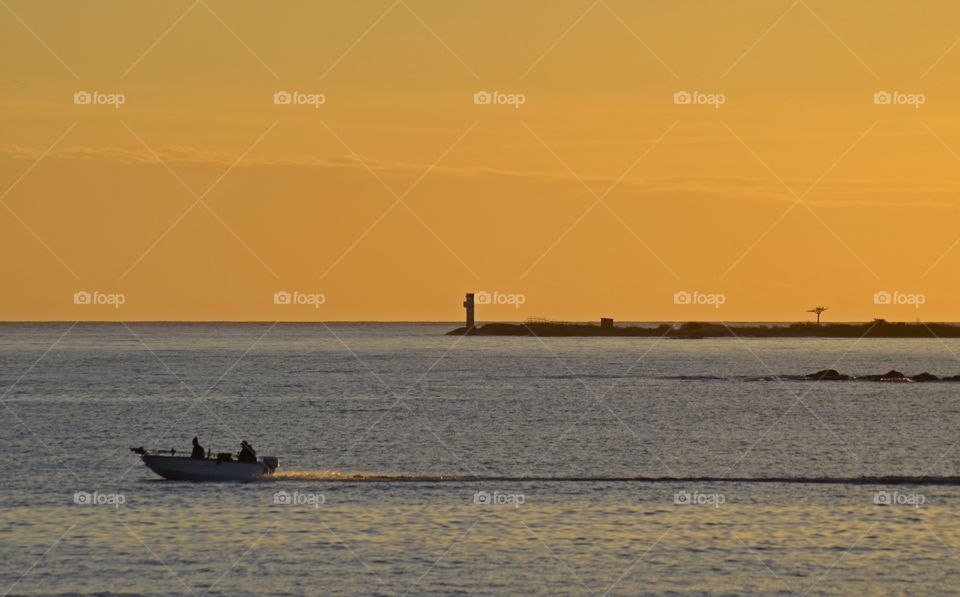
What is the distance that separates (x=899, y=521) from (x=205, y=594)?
29.3 metres

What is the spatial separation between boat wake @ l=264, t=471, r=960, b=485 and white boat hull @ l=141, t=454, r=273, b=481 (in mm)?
1866

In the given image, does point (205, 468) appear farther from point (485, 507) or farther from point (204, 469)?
point (485, 507)

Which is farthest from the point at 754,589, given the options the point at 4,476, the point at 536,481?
the point at 4,476

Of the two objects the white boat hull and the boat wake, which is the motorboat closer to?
the white boat hull

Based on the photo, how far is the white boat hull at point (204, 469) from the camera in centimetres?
7200

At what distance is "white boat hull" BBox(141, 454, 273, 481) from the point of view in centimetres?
7200

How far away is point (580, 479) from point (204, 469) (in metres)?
18.8

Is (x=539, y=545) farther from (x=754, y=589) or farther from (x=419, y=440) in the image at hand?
(x=419, y=440)

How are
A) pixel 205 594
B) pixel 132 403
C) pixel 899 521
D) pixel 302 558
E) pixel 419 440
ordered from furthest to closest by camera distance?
1. pixel 132 403
2. pixel 419 440
3. pixel 899 521
4. pixel 302 558
5. pixel 205 594

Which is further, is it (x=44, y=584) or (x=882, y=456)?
(x=882, y=456)

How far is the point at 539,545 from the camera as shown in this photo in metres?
55.4

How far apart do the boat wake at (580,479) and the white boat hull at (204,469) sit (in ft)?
6.12

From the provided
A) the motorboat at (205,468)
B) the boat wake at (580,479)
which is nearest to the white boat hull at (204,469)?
the motorboat at (205,468)

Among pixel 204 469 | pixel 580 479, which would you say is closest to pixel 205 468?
pixel 204 469
